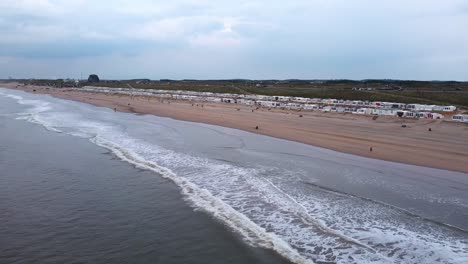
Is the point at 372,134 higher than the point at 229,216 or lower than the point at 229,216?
higher

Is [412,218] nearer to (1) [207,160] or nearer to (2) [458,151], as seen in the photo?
(1) [207,160]

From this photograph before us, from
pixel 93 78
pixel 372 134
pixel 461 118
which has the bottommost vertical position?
pixel 372 134

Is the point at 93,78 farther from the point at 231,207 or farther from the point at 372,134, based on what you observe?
the point at 231,207

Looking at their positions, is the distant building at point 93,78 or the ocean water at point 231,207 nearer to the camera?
the ocean water at point 231,207

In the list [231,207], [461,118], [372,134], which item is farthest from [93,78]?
[231,207]

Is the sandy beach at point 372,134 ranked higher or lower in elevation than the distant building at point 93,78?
lower

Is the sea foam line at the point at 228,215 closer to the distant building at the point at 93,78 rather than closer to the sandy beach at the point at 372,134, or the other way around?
the sandy beach at the point at 372,134

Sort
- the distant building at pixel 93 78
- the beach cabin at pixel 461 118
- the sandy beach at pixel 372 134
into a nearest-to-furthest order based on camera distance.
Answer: the sandy beach at pixel 372 134
the beach cabin at pixel 461 118
the distant building at pixel 93 78

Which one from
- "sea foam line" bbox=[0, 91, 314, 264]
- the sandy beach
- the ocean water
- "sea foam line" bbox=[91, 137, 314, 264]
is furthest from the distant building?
"sea foam line" bbox=[91, 137, 314, 264]

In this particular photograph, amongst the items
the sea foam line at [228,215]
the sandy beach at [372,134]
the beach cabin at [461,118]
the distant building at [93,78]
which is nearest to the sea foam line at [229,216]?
the sea foam line at [228,215]
